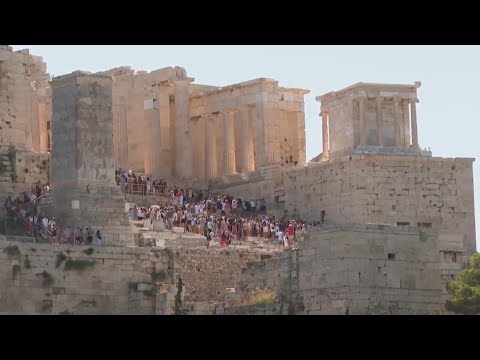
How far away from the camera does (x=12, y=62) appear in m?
57.9

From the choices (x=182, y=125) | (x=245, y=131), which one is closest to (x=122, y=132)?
(x=182, y=125)

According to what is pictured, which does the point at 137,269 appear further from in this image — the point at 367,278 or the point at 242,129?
the point at 242,129

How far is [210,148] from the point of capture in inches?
2672

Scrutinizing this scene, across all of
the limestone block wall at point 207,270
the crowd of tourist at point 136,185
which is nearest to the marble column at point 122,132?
the crowd of tourist at point 136,185

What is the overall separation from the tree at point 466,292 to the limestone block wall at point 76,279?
7.76 metres

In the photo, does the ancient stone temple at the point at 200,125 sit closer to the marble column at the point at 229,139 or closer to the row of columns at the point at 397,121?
the marble column at the point at 229,139

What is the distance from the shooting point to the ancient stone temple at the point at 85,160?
162ft

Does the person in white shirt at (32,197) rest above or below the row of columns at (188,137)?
below

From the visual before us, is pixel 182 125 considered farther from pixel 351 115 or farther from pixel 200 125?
pixel 351 115

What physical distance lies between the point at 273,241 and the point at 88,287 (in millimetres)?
9338

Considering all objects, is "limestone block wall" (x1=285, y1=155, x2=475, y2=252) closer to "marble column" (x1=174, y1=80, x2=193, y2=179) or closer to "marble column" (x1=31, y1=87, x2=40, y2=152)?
"marble column" (x1=174, y1=80, x2=193, y2=179)

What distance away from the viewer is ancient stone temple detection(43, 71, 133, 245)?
162ft
